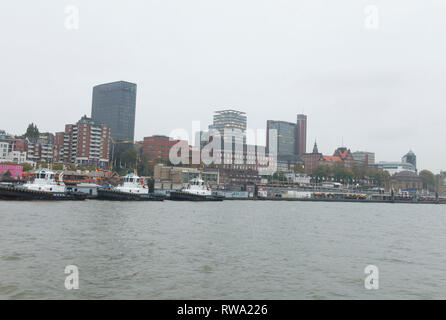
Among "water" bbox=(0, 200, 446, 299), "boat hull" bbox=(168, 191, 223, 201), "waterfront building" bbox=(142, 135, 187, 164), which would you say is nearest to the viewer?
"water" bbox=(0, 200, 446, 299)

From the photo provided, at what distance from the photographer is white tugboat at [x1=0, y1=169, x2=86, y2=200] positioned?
6166 centimetres

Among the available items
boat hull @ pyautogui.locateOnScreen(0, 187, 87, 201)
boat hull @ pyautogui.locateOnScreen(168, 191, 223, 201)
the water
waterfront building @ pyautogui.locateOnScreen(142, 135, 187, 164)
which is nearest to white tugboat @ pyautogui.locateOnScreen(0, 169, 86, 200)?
boat hull @ pyautogui.locateOnScreen(0, 187, 87, 201)

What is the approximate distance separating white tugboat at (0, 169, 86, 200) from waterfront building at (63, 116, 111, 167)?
282 ft

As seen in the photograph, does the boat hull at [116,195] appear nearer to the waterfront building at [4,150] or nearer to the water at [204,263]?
the water at [204,263]

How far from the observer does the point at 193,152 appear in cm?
19438

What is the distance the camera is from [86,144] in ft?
510

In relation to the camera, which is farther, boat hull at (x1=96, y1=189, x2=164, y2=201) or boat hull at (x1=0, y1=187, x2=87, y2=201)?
boat hull at (x1=96, y1=189, x2=164, y2=201)

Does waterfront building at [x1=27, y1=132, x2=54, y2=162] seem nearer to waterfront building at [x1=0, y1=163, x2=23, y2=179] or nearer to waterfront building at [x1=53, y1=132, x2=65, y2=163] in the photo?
waterfront building at [x1=53, y1=132, x2=65, y2=163]

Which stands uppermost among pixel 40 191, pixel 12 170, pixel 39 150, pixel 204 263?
pixel 39 150

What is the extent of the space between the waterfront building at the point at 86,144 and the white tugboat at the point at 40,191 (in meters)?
86.1

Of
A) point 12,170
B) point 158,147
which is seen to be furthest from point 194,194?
point 158,147

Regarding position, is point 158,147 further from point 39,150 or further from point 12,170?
point 12,170

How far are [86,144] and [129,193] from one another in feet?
288
